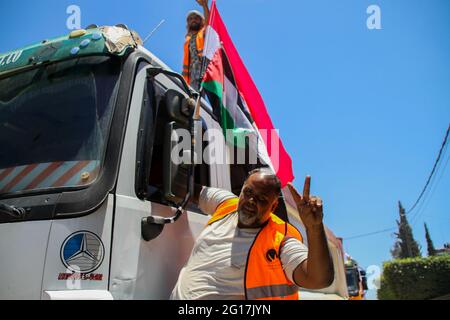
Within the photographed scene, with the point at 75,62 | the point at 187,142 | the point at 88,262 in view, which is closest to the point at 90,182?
the point at 88,262

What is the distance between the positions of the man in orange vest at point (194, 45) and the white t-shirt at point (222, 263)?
1.80m

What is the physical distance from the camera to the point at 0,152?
2.41m

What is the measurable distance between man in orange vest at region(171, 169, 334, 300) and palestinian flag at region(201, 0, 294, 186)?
3.50 ft

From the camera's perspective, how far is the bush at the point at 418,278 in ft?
63.4

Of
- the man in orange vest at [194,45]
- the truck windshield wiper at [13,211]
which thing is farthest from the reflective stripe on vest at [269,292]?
the man in orange vest at [194,45]

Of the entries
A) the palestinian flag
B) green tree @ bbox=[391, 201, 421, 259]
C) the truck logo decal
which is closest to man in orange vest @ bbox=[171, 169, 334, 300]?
the truck logo decal

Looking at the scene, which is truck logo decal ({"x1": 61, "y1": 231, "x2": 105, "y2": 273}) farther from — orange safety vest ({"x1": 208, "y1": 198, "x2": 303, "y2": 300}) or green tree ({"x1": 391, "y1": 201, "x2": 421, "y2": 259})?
green tree ({"x1": 391, "y1": 201, "x2": 421, "y2": 259})

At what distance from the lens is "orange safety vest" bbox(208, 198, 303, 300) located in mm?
2111

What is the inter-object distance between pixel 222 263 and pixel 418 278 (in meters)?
21.1

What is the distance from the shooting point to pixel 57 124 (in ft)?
7.55

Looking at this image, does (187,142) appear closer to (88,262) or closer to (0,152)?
(88,262)

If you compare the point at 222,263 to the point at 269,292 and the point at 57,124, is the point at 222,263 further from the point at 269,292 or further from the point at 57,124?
the point at 57,124

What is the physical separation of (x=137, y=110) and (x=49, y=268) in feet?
3.26

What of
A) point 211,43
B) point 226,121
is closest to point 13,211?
point 226,121
